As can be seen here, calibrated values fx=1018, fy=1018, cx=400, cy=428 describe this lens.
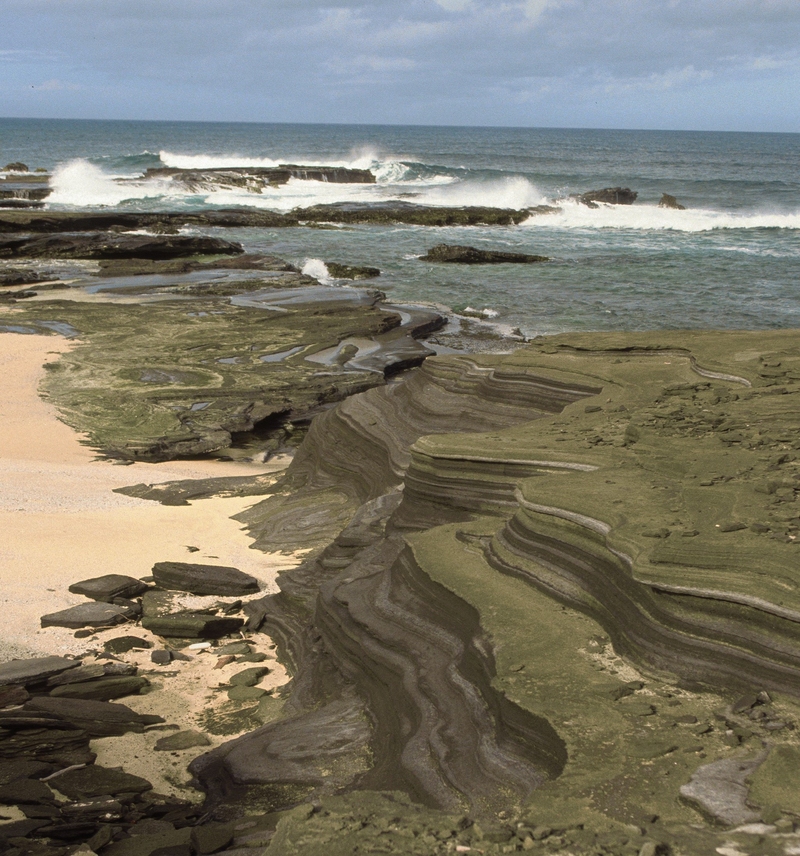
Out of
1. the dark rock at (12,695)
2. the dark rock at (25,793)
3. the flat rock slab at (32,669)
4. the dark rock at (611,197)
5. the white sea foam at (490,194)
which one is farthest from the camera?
the white sea foam at (490,194)

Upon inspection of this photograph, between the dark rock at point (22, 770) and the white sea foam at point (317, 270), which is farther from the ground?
the white sea foam at point (317, 270)

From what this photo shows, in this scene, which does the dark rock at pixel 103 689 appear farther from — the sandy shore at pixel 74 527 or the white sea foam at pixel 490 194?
the white sea foam at pixel 490 194

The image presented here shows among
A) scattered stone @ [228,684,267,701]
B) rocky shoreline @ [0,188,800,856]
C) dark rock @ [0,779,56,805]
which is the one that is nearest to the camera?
rocky shoreline @ [0,188,800,856]

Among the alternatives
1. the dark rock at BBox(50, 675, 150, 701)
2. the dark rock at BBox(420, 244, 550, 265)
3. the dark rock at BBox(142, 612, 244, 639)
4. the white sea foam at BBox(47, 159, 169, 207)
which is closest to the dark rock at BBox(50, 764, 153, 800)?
the dark rock at BBox(50, 675, 150, 701)

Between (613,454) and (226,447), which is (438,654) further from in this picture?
(226,447)

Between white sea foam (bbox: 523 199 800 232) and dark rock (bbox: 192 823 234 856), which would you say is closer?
dark rock (bbox: 192 823 234 856)

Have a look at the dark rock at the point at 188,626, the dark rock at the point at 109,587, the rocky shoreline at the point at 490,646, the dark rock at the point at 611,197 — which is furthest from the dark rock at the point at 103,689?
the dark rock at the point at 611,197

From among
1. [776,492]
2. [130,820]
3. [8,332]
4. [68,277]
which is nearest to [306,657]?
[130,820]

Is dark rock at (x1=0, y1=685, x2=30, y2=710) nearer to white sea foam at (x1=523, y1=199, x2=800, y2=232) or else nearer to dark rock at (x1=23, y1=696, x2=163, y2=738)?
dark rock at (x1=23, y1=696, x2=163, y2=738)
